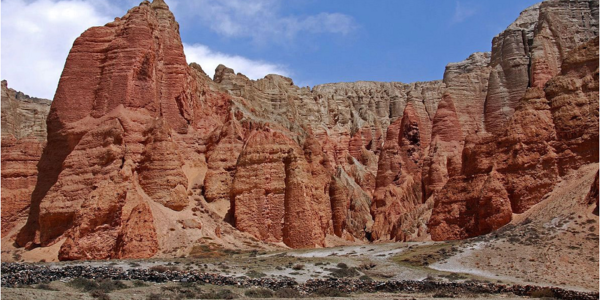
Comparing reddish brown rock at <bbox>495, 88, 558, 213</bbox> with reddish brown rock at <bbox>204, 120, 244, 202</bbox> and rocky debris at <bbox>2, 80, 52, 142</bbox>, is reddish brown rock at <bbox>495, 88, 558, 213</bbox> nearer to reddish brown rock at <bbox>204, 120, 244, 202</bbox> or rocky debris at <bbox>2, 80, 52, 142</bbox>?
reddish brown rock at <bbox>204, 120, 244, 202</bbox>

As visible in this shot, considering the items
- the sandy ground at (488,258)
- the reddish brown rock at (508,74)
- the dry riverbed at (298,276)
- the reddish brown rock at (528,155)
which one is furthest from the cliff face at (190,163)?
the reddish brown rock at (508,74)

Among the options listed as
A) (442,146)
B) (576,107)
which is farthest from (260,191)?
(442,146)

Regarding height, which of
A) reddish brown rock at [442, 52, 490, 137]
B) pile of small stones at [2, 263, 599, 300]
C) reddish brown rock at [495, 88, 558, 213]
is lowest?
pile of small stones at [2, 263, 599, 300]

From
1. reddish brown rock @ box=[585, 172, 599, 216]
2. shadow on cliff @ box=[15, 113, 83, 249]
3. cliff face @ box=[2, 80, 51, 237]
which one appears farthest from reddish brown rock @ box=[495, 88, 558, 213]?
cliff face @ box=[2, 80, 51, 237]

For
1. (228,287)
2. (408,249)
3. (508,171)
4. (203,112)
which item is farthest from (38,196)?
(508,171)

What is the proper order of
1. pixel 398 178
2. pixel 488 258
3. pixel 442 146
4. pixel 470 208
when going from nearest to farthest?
pixel 488 258 → pixel 470 208 → pixel 442 146 → pixel 398 178

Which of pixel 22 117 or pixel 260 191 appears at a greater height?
pixel 22 117

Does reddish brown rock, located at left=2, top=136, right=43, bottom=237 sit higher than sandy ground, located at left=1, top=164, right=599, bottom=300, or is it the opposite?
reddish brown rock, located at left=2, top=136, right=43, bottom=237

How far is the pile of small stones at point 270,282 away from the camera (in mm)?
31312

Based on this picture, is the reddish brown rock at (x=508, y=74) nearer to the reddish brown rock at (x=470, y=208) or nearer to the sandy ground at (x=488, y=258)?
the reddish brown rock at (x=470, y=208)

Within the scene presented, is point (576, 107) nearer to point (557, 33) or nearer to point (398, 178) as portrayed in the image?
point (557, 33)

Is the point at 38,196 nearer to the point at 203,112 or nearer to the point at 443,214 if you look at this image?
the point at 203,112

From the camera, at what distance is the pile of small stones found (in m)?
31.3

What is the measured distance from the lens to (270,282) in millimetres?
32906
